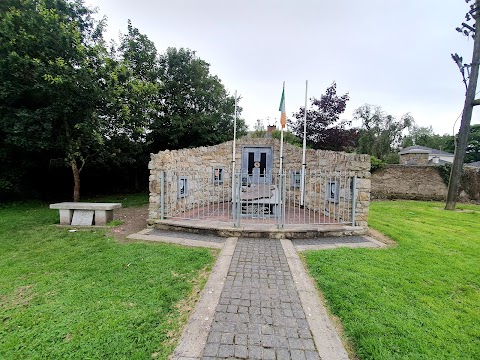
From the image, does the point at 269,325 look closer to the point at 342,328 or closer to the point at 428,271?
the point at 342,328

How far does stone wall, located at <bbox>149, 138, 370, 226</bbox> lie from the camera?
500cm

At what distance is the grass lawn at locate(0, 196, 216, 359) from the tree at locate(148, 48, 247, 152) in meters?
8.56

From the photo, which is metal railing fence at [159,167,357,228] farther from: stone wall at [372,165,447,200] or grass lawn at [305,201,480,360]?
stone wall at [372,165,447,200]

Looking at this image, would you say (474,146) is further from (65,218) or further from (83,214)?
(65,218)

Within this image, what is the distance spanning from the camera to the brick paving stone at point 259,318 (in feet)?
5.70

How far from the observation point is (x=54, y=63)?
6648 mm

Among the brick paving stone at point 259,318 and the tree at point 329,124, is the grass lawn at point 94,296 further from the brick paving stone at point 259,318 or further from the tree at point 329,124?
the tree at point 329,124

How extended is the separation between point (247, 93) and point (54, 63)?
29.5ft

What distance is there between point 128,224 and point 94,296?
370 cm

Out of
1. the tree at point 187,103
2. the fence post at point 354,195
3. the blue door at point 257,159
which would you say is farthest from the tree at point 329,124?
the fence post at point 354,195

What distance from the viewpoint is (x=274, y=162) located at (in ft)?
31.6

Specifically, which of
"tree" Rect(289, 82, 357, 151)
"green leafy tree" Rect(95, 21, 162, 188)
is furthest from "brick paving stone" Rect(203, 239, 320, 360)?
"tree" Rect(289, 82, 357, 151)

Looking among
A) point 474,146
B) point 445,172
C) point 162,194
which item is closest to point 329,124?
point 445,172

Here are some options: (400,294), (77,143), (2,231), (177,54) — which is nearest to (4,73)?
(77,143)
